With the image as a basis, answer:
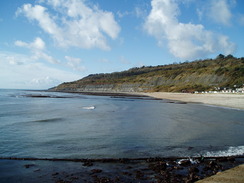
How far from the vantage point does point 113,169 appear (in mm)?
7707

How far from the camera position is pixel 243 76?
3019 inches

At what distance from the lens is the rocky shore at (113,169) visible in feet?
22.4

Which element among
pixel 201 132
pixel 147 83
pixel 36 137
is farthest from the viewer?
pixel 147 83

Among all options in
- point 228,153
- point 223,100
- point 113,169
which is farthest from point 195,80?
point 113,169

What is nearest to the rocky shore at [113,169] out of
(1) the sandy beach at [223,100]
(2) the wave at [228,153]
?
(2) the wave at [228,153]

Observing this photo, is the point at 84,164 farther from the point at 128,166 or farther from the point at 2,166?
the point at 2,166

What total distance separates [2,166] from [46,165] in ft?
Result: 5.42

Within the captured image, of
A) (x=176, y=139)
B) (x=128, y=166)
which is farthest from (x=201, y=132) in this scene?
(x=128, y=166)

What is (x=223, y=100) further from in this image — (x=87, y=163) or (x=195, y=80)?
(x=195, y=80)

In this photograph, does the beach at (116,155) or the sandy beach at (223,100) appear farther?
A: the sandy beach at (223,100)

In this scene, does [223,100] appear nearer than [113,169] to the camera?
No

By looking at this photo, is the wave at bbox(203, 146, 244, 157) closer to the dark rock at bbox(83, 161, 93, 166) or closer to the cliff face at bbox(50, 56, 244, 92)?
the dark rock at bbox(83, 161, 93, 166)

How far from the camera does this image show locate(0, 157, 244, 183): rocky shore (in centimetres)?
682

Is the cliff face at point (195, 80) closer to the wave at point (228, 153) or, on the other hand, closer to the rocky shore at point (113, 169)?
the wave at point (228, 153)
